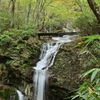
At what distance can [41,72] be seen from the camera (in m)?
9.19

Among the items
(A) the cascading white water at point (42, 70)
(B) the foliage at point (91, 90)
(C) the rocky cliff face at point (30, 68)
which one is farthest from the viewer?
(A) the cascading white water at point (42, 70)

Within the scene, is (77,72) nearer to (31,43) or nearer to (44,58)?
(44,58)

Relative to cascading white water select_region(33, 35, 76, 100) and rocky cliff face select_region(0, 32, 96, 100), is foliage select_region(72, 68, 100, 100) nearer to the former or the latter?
rocky cliff face select_region(0, 32, 96, 100)

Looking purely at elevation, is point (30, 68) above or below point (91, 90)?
below

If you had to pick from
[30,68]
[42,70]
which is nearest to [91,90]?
[42,70]

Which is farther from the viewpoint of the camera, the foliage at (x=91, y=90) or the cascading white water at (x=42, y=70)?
the cascading white water at (x=42, y=70)

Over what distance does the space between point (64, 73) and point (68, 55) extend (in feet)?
4.20

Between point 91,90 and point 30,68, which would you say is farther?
point 30,68

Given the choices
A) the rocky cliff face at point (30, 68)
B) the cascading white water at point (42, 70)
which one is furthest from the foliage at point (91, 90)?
the cascading white water at point (42, 70)

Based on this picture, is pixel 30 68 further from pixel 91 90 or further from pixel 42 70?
pixel 91 90

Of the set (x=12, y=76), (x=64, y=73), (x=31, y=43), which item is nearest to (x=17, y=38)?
(x=31, y=43)

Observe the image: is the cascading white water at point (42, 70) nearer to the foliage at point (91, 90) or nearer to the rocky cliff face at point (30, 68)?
the rocky cliff face at point (30, 68)

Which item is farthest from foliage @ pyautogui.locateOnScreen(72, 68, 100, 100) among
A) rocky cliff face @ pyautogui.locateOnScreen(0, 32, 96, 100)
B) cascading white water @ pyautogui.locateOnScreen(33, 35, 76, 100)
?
cascading white water @ pyautogui.locateOnScreen(33, 35, 76, 100)

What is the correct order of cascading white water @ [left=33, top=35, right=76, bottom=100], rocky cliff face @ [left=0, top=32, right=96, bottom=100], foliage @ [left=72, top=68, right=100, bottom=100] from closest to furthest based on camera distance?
1. foliage @ [left=72, top=68, right=100, bottom=100]
2. rocky cliff face @ [left=0, top=32, right=96, bottom=100]
3. cascading white water @ [left=33, top=35, right=76, bottom=100]
